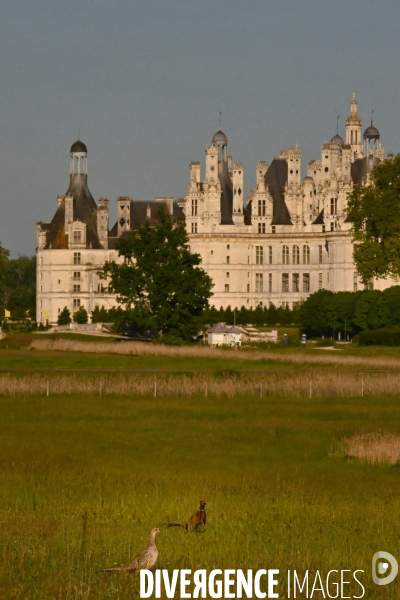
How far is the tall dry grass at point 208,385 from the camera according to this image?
139 ft

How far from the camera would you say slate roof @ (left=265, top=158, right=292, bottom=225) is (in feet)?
424

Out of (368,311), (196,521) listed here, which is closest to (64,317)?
(368,311)

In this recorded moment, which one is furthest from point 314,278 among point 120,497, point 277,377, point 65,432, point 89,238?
point 120,497

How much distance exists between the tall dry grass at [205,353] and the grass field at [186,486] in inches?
636

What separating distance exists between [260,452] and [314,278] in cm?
9599

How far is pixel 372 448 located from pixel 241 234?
98792mm

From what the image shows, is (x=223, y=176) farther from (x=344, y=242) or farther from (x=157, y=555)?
(x=157, y=555)

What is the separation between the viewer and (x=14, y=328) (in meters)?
104

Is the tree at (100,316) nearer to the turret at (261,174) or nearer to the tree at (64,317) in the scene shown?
the tree at (64,317)

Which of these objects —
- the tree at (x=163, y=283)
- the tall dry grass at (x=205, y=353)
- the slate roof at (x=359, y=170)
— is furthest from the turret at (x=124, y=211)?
the tall dry grass at (x=205, y=353)

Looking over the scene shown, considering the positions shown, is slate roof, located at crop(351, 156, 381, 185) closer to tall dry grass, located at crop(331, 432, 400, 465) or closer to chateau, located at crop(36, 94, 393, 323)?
chateau, located at crop(36, 94, 393, 323)

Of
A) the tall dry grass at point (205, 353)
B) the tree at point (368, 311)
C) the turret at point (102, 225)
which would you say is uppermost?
the turret at point (102, 225)

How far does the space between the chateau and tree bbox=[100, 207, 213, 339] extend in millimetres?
45831

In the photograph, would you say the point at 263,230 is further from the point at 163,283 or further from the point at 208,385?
the point at 208,385
